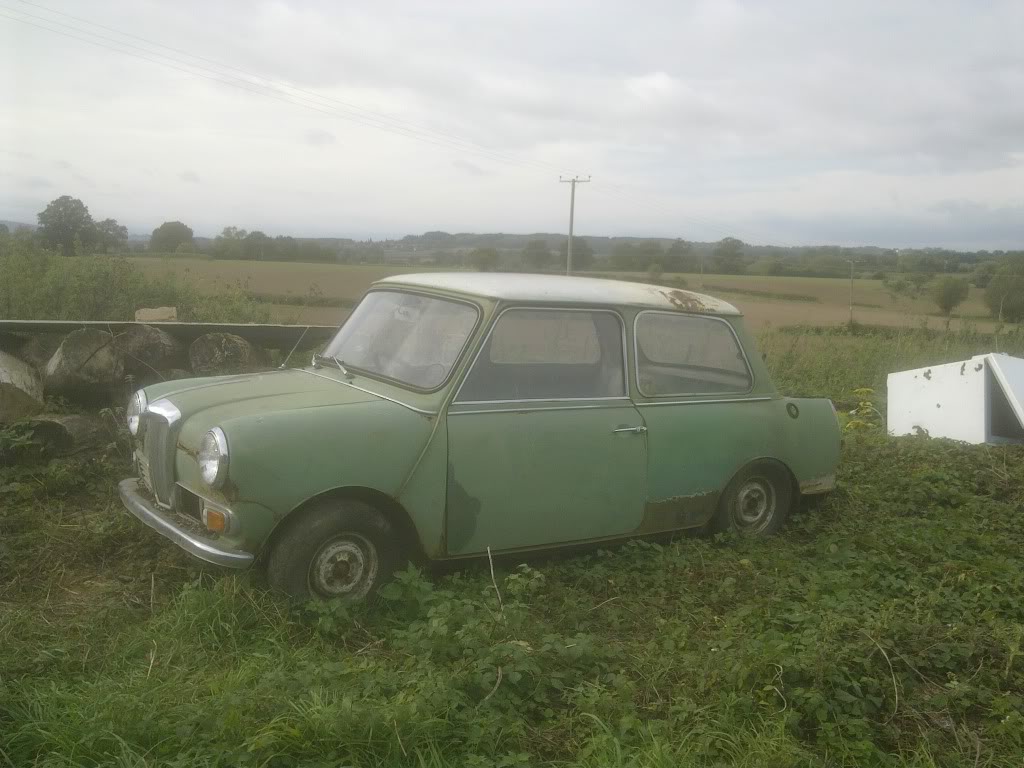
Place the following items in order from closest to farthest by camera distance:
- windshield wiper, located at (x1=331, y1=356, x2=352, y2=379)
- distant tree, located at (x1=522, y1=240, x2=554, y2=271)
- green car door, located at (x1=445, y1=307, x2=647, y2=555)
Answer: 1. green car door, located at (x1=445, y1=307, x2=647, y2=555)
2. windshield wiper, located at (x1=331, y1=356, x2=352, y2=379)
3. distant tree, located at (x1=522, y1=240, x2=554, y2=271)

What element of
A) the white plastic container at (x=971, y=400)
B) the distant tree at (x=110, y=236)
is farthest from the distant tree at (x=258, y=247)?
the white plastic container at (x=971, y=400)

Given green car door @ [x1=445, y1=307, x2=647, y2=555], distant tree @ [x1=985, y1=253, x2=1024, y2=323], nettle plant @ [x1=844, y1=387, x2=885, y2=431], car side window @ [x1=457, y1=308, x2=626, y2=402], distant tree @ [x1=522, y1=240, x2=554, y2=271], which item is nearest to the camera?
green car door @ [x1=445, y1=307, x2=647, y2=555]

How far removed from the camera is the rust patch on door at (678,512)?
502 cm

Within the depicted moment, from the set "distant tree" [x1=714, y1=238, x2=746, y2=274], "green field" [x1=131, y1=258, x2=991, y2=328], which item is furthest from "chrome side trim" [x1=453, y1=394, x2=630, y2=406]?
"distant tree" [x1=714, y1=238, x2=746, y2=274]

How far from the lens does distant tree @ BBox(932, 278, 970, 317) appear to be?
20.0m

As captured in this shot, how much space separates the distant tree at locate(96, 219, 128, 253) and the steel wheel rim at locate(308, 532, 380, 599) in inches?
436

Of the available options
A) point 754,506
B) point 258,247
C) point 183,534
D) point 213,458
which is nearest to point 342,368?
point 213,458

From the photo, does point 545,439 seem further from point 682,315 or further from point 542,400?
point 682,315

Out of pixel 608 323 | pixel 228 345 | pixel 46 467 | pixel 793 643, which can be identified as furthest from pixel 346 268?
pixel 793 643

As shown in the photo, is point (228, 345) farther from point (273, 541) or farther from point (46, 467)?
point (273, 541)

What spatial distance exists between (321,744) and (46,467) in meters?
3.79

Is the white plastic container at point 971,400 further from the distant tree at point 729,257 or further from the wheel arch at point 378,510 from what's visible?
the distant tree at point 729,257

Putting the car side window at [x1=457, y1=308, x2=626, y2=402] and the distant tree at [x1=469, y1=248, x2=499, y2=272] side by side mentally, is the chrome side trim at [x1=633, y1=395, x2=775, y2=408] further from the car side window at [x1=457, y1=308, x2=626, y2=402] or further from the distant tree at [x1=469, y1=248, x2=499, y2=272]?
the distant tree at [x1=469, y1=248, x2=499, y2=272]

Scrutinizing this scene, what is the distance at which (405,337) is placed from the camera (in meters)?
4.75
